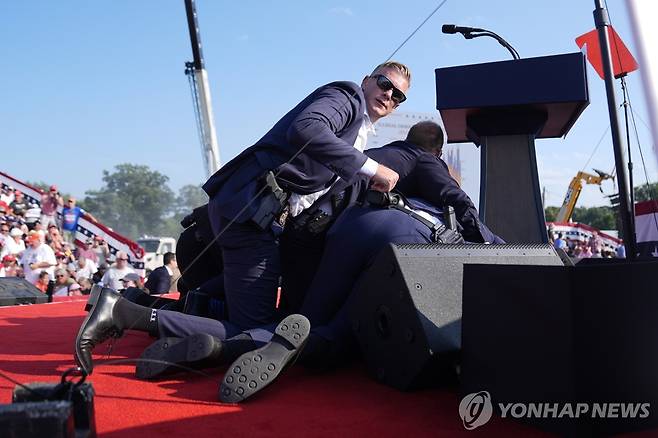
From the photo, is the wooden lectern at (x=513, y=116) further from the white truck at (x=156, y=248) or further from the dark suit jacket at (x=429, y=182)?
the white truck at (x=156, y=248)

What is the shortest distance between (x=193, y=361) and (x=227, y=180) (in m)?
0.83

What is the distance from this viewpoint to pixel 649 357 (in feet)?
5.38

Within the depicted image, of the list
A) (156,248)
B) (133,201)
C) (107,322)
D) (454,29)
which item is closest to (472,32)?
(454,29)

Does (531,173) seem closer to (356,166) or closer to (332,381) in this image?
(356,166)

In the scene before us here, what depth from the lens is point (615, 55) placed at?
3.69m

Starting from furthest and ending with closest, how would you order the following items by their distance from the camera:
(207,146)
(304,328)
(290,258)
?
(207,146), (290,258), (304,328)

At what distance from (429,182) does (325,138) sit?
0.82 meters

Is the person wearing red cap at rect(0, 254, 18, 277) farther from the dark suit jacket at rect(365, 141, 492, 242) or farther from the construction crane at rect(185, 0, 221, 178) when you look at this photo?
the dark suit jacket at rect(365, 141, 492, 242)

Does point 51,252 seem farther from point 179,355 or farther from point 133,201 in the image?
point 133,201

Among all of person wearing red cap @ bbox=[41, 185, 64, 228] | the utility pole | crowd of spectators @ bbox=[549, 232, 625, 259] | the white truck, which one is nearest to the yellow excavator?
crowd of spectators @ bbox=[549, 232, 625, 259]

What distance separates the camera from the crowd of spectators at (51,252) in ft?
30.9

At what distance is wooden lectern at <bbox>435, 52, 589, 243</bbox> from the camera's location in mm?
3686

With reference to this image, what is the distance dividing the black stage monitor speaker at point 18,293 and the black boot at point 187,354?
3.68m

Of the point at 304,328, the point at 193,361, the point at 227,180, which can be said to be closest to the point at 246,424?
the point at 304,328
